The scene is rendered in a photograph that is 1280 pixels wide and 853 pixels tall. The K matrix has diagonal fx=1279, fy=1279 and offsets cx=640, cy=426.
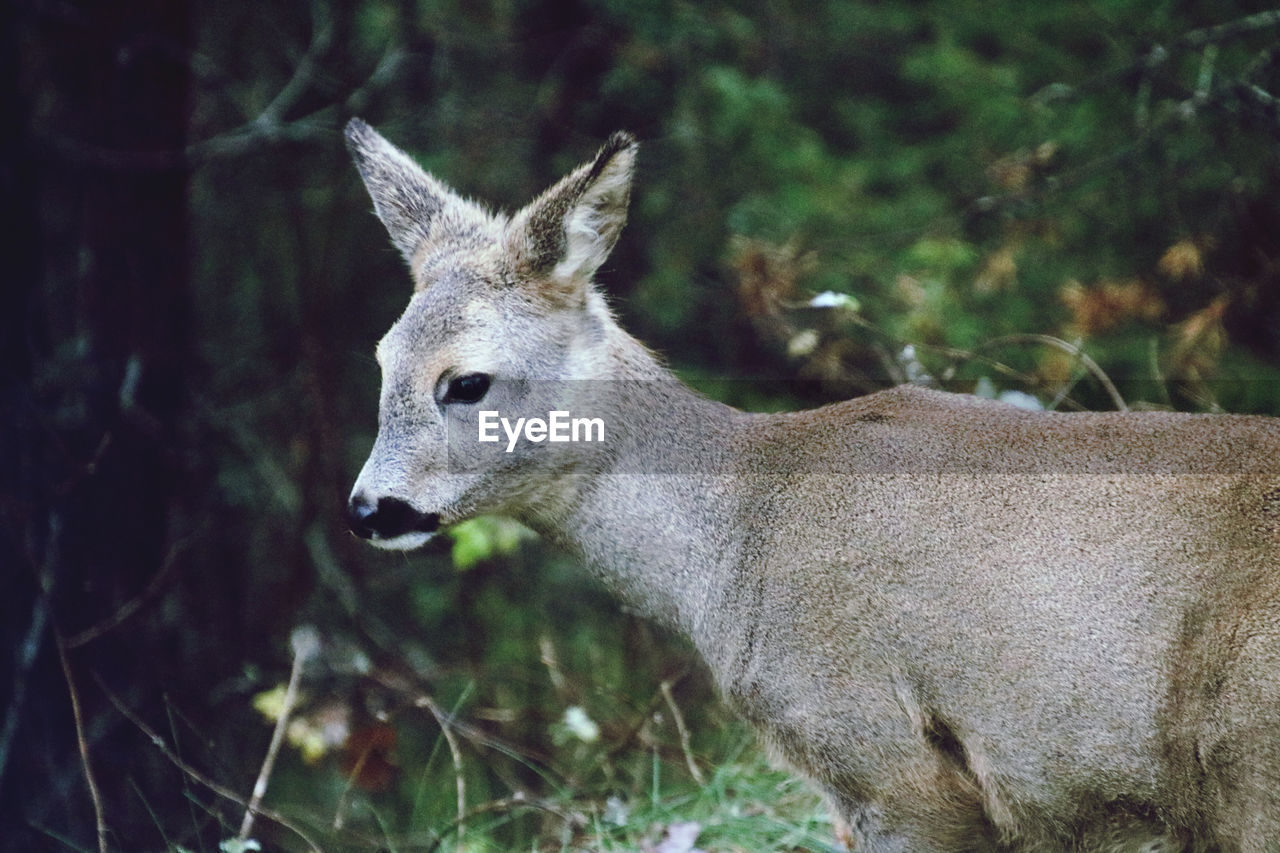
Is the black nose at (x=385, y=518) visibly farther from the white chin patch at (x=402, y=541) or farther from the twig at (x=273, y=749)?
the twig at (x=273, y=749)

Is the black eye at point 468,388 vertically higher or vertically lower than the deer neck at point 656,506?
higher

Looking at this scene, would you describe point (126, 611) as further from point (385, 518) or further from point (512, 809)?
point (385, 518)

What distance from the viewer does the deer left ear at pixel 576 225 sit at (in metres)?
3.93

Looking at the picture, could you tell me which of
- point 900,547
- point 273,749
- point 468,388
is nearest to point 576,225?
point 468,388

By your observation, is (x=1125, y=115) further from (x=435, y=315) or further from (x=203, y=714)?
(x=203, y=714)

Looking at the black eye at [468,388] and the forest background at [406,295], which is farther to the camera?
the forest background at [406,295]

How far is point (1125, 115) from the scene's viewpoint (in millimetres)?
7789

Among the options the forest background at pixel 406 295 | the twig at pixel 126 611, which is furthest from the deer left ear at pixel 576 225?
the twig at pixel 126 611

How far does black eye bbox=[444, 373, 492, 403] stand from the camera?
395cm

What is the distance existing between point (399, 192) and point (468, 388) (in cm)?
108

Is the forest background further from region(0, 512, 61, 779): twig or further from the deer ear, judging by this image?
the deer ear

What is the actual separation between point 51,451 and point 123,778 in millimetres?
1676

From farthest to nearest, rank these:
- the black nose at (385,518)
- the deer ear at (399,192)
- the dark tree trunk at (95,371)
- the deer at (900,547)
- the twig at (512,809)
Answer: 1. the dark tree trunk at (95,371)
2. the deer ear at (399,192)
3. the twig at (512,809)
4. the black nose at (385,518)
5. the deer at (900,547)

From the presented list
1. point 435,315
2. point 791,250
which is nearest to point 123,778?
point 435,315
